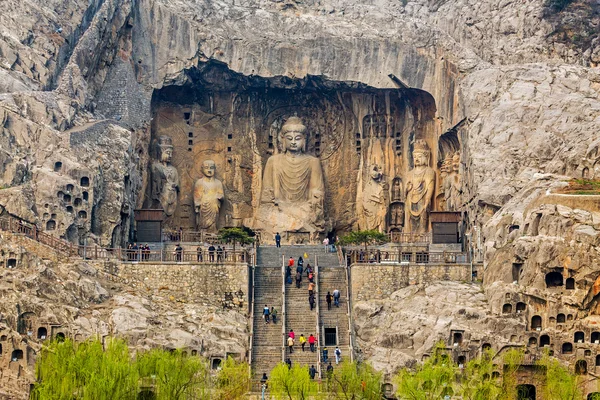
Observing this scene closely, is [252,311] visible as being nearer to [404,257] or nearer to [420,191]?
[404,257]

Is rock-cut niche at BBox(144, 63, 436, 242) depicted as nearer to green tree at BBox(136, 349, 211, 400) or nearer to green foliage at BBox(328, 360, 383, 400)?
green foliage at BBox(328, 360, 383, 400)

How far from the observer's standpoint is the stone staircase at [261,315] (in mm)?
72125

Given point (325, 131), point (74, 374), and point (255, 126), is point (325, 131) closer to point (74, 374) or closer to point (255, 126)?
point (255, 126)

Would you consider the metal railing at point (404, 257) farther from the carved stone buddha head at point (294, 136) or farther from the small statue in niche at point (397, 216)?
the carved stone buddha head at point (294, 136)

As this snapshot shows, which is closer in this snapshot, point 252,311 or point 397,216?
point 252,311

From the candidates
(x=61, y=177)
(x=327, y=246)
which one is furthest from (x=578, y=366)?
(x=61, y=177)

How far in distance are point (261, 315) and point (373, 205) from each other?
1631cm

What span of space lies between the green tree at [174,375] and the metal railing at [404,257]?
1219 cm

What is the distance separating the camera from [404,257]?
264 ft

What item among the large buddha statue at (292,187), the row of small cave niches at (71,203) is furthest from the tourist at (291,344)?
the large buddha statue at (292,187)

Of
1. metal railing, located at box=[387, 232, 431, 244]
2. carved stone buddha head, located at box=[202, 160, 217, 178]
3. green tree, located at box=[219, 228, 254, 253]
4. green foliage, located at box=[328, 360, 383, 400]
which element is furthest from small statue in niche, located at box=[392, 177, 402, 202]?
green foliage, located at box=[328, 360, 383, 400]

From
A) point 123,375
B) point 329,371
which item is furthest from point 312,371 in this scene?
point 123,375

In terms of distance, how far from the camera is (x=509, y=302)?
72812mm

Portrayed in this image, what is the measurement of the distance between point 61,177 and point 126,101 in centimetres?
915
